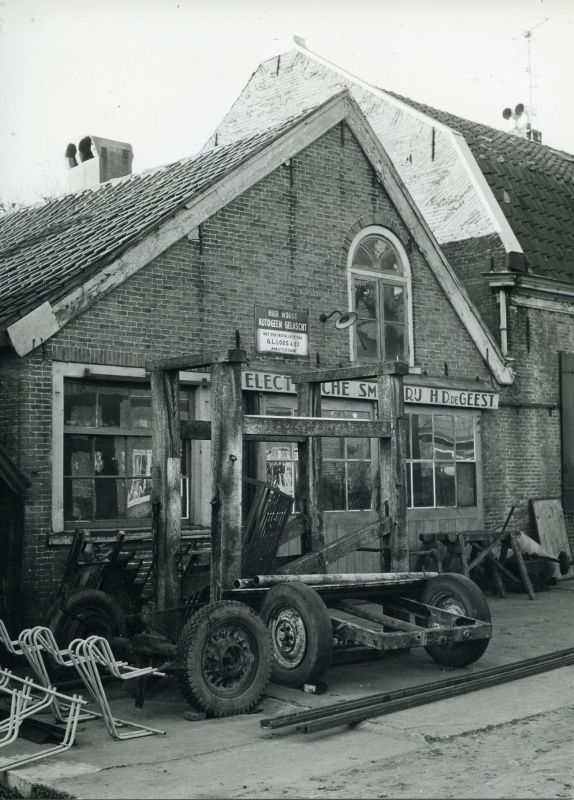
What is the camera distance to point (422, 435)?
47.2 feet

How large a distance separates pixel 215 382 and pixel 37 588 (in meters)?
3.37

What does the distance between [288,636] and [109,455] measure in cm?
379

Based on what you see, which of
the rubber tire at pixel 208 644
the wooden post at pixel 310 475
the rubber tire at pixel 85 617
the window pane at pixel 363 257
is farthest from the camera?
the window pane at pixel 363 257

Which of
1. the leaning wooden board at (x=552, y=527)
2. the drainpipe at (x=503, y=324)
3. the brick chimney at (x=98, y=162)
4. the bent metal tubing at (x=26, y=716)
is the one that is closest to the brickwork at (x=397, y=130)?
the drainpipe at (x=503, y=324)

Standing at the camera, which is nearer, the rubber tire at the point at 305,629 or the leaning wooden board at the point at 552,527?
the rubber tire at the point at 305,629

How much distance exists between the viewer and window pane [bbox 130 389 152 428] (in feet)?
37.2

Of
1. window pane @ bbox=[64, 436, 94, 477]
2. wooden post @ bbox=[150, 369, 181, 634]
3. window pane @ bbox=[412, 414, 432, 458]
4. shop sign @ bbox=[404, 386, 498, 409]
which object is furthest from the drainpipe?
wooden post @ bbox=[150, 369, 181, 634]

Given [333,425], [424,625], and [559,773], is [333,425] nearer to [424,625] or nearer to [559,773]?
[424,625]

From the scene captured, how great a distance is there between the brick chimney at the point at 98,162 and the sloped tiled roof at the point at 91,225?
1.66 meters

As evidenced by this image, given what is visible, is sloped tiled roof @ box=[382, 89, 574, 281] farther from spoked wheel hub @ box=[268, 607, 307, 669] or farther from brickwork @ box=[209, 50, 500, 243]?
spoked wheel hub @ box=[268, 607, 307, 669]

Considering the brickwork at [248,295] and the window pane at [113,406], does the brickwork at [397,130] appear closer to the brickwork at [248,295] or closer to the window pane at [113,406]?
the brickwork at [248,295]

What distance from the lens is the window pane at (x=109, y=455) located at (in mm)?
11000

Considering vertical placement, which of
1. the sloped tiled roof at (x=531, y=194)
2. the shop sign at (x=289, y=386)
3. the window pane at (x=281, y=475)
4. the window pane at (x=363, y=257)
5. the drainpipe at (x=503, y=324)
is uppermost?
the sloped tiled roof at (x=531, y=194)

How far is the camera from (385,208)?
14.1 metres
